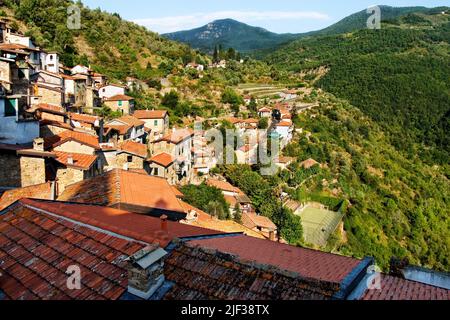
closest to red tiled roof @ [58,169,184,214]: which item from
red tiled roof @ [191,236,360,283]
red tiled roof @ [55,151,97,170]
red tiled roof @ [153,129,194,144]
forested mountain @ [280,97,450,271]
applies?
red tiled roof @ [55,151,97,170]

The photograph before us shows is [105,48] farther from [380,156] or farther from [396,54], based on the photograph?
[396,54]

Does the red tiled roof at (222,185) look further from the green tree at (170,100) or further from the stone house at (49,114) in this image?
the green tree at (170,100)

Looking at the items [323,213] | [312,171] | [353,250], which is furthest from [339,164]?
[353,250]

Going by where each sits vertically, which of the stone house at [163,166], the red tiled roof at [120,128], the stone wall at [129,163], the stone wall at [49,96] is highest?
the stone wall at [49,96]

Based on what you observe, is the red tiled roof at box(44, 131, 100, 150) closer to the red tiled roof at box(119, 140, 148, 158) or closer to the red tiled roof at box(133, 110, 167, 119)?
the red tiled roof at box(119, 140, 148, 158)

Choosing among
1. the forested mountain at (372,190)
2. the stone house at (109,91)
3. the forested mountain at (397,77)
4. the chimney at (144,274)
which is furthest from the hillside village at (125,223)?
the forested mountain at (397,77)
